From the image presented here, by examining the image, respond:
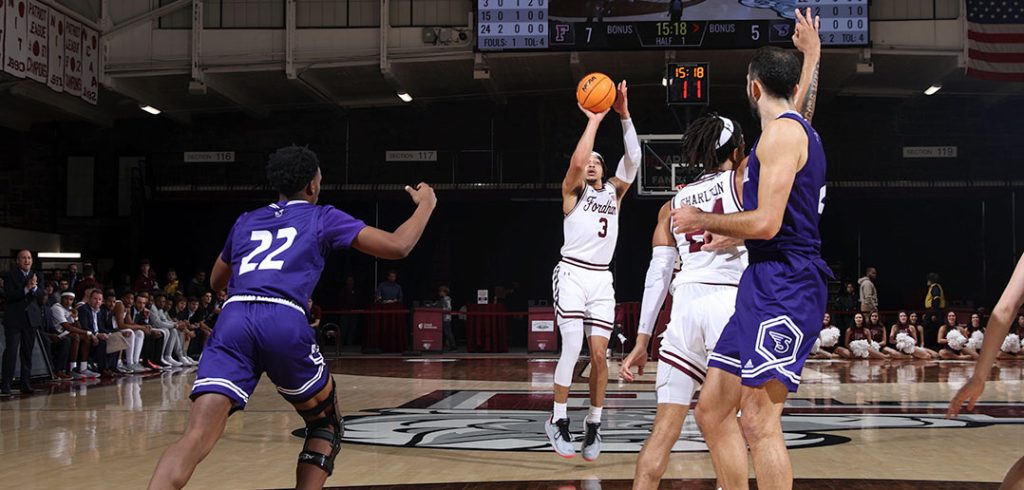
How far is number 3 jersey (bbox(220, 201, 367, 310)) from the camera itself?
3.86 meters

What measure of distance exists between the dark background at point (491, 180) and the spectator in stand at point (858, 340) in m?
5.84

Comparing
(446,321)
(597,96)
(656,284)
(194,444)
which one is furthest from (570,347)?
(446,321)

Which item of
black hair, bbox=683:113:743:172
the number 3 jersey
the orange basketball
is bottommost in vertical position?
the number 3 jersey

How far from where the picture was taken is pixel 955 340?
Result: 705 inches

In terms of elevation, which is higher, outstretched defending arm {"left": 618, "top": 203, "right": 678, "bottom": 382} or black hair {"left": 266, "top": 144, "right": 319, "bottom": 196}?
black hair {"left": 266, "top": 144, "right": 319, "bottom": 196}

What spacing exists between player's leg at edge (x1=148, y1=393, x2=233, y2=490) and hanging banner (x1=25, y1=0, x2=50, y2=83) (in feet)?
53.9

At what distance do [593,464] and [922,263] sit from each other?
20918 mm

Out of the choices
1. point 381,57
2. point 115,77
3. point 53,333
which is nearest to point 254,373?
point 53,333

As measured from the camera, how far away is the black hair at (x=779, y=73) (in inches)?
143

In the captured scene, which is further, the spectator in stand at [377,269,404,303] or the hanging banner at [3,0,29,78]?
the spectator in stand at [377,269,404,303]

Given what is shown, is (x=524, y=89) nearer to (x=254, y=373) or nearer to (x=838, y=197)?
(x=838, y=197)

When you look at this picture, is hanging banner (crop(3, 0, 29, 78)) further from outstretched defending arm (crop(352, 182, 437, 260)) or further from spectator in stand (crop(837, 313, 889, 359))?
outstretched defending arm (crop(352, 182, 437, 260))

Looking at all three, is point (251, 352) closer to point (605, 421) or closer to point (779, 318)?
point (779, 318)

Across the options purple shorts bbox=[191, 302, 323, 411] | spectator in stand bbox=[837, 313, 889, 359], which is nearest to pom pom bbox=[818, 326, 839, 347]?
spectator in stand bbox=[837, 313, 889, 359]
